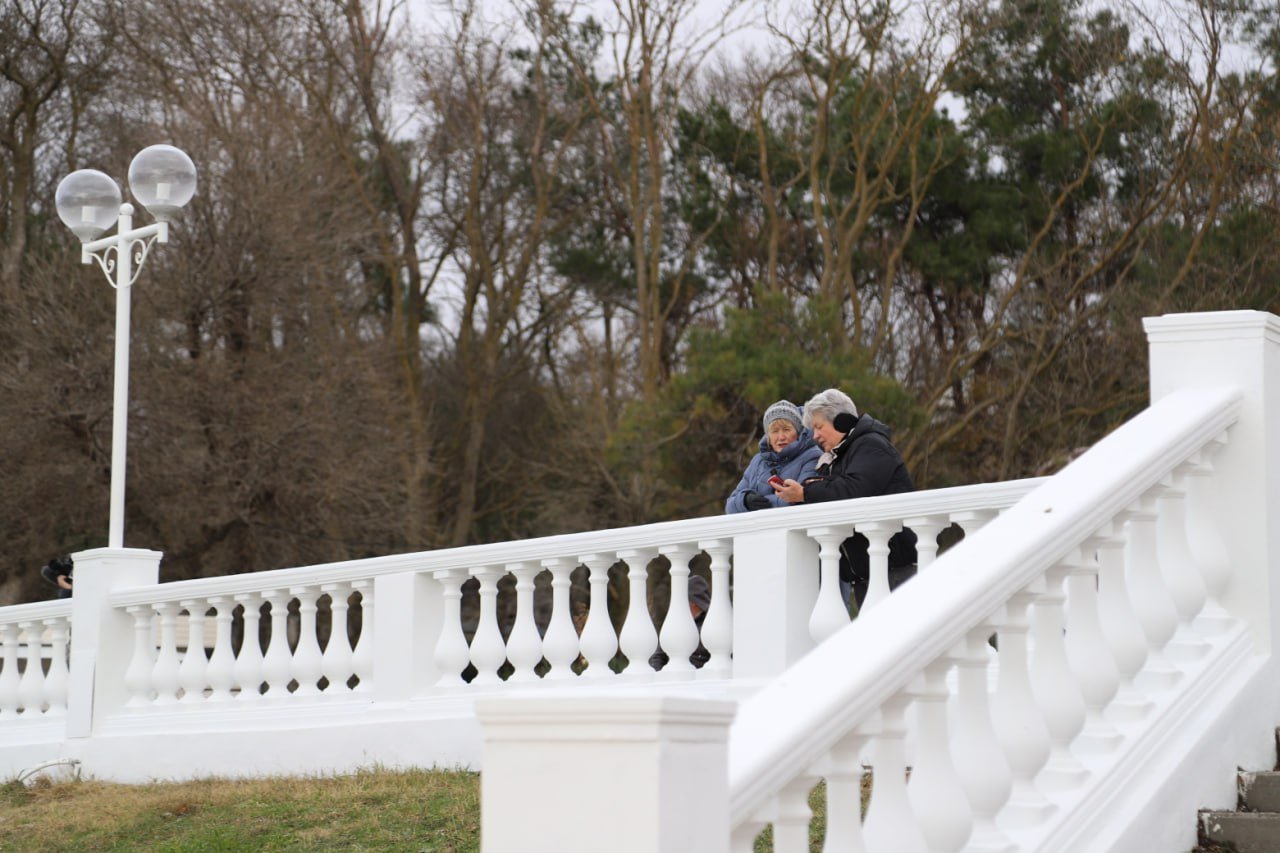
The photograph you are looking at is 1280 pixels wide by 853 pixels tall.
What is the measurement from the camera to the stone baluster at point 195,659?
33.4ft

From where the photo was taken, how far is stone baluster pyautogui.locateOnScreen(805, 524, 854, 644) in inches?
285

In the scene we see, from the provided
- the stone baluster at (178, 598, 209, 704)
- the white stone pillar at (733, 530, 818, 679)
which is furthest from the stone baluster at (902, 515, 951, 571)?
the stone baluster at (178, 598, 209, 704)

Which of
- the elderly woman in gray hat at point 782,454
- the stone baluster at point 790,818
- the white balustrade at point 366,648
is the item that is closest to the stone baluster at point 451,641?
the white balustrade at point 366,648

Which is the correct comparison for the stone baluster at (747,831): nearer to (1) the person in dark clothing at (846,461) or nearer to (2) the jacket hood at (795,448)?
(1) the person in dark clothing at (846,461)

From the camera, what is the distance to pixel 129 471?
2341 centimetres

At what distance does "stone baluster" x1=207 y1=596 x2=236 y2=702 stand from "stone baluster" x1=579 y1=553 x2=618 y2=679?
2778 millimetres

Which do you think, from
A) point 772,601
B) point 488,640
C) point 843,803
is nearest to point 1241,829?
point 843,803

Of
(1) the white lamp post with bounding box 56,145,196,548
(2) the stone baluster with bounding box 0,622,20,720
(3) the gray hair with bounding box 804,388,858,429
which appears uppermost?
(1) the white lamp post with bounding box 56,145,196,548

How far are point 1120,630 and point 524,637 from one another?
4583 mm

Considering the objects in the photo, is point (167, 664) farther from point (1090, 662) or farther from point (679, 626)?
point (1090, 662)

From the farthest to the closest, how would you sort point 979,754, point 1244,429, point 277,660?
point 277,660 < point 1244,429 < point 979,754

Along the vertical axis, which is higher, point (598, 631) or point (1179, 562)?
point (1179, 562)

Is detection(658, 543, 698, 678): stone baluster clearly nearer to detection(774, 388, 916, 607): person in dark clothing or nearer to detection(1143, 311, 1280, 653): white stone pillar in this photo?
detection(774, 388, 916, 607): person in dark clothing

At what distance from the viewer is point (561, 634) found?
837 centimetres
